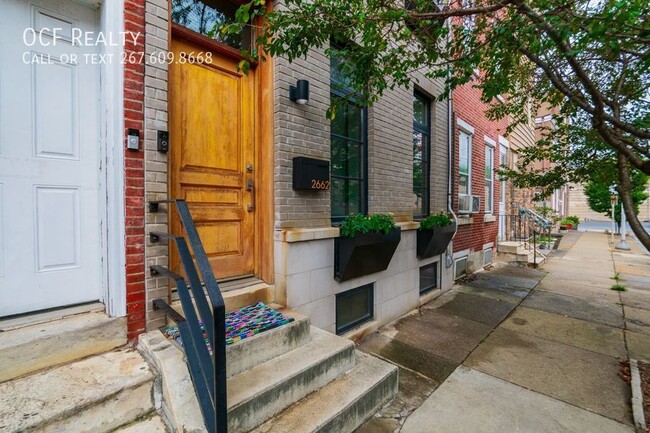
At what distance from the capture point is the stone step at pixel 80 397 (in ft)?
4.96

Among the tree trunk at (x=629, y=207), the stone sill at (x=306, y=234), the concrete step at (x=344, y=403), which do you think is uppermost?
the tree trunk at (x=629, y=207)

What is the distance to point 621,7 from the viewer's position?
1.78 meters

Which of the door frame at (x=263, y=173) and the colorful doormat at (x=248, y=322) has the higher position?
the door frame at (x=263, y=173)

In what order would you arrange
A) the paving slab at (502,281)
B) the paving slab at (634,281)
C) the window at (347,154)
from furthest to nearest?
the paving slab at (634,281) < the paving slab at (502,281) < the window at (347,154)

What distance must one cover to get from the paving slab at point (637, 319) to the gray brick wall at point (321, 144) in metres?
3.32

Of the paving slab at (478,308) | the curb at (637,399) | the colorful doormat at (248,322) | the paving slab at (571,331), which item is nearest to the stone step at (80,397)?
the colorful doormat at (248,322)

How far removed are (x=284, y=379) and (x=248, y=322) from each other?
608 millimetres

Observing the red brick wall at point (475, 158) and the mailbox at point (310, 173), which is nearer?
the mailbox at point (310, 173)

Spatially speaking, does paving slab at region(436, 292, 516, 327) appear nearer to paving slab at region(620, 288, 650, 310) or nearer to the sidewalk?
the sidewalk

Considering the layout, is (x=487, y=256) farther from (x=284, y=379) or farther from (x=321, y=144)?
(x=284, y=379)

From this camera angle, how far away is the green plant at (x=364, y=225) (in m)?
3.38

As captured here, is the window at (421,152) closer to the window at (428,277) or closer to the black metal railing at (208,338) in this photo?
the window at (428,277)

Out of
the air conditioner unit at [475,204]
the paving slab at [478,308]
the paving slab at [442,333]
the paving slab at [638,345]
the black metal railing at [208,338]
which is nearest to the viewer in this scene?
the black metal railing at [208,338]

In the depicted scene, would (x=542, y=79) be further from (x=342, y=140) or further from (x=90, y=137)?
(x=90, y=137)
